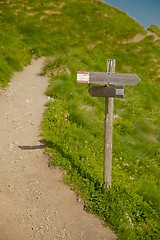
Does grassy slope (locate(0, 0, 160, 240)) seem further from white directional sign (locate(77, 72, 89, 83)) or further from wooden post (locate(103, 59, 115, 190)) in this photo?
white directional sign (locate(77, 72, 89, 83))

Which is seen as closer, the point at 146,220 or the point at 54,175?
the point at 146,220

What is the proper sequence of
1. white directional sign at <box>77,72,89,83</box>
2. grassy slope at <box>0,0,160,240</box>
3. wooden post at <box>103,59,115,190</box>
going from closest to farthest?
white directional sign at <box>77,72,89,83</box>
wooden post at <box>103,59,115,190</box>
grassy slope at <box>0,0,160,240</box>

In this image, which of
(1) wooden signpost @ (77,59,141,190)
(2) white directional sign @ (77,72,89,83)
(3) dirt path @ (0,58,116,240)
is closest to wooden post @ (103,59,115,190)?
(1) wooden signpost @ (77,59,141,190)

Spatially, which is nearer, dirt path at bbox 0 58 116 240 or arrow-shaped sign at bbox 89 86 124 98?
dirt path at bbox 0 58 116 240

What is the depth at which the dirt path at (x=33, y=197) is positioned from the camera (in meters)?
10.0

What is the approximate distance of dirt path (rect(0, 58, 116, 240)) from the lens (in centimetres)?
1004

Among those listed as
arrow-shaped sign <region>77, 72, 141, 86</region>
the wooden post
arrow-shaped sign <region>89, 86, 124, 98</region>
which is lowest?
the wooden post

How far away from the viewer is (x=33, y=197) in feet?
36.5

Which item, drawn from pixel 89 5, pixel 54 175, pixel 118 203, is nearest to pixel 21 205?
pixel 54 175

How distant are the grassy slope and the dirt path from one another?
44cm

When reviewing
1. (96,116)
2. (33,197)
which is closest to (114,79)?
(33,197)

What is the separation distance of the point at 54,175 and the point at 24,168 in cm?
108

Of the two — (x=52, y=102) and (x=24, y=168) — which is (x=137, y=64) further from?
(x=24, y=168)

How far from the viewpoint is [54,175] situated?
1209 cm
